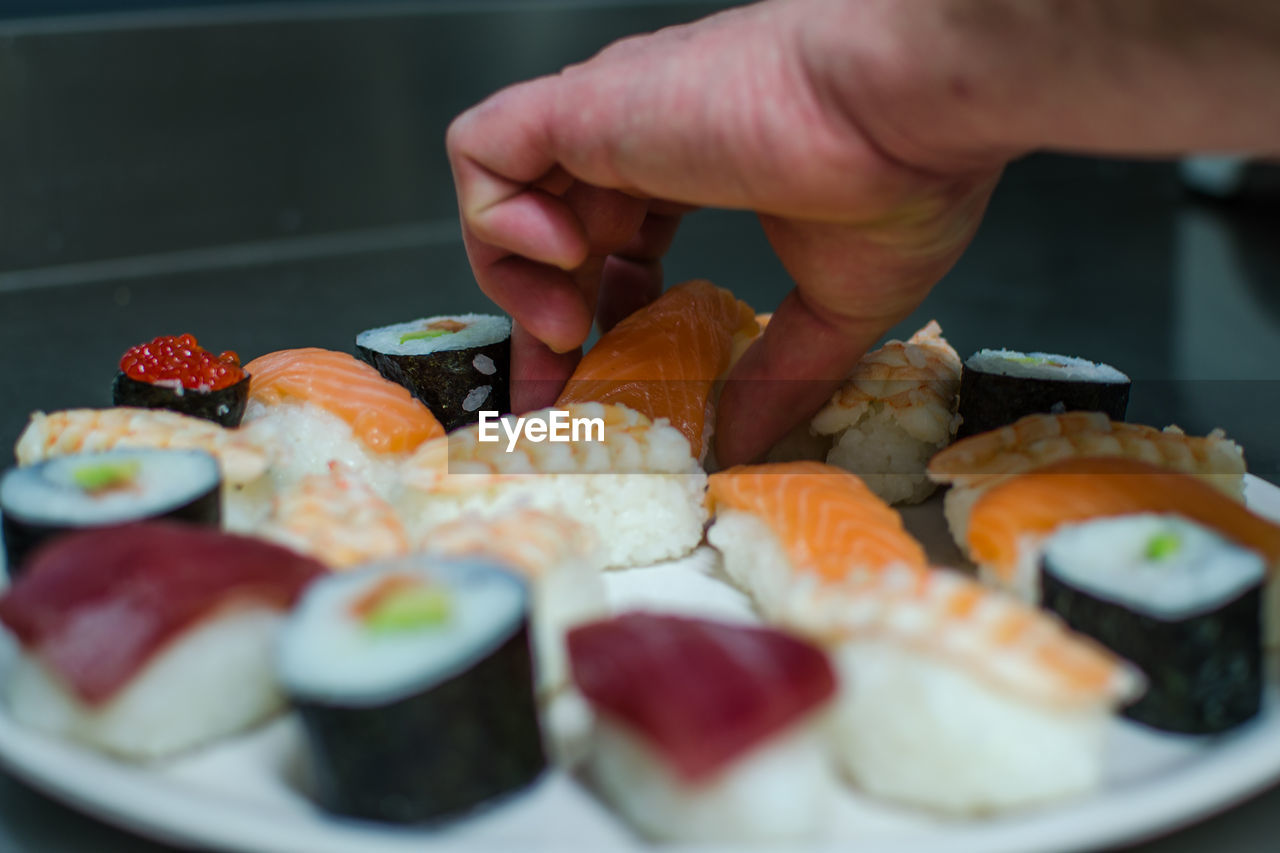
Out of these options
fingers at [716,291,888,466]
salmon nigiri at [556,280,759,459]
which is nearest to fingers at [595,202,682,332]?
salmon nigiri at [556,280,759,459]

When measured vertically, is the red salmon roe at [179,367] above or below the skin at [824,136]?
below

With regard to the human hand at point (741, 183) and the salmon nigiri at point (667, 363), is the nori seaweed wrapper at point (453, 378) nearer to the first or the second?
the human hand at point (741, 183)

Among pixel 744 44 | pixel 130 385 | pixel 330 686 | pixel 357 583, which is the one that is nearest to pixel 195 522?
pixel 357 583

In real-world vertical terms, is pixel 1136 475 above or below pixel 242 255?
above

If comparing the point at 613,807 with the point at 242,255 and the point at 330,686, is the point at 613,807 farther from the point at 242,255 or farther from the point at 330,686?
the point at 242,255

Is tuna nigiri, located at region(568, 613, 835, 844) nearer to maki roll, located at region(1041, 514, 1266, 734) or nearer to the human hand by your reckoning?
maki roll, located at region(1041, 514, 1266, 734)

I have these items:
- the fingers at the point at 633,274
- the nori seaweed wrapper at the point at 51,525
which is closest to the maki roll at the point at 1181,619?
the nori seaweed wrapper at the point at 51,525

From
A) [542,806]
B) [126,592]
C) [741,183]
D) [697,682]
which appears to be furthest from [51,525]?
[741,183]
